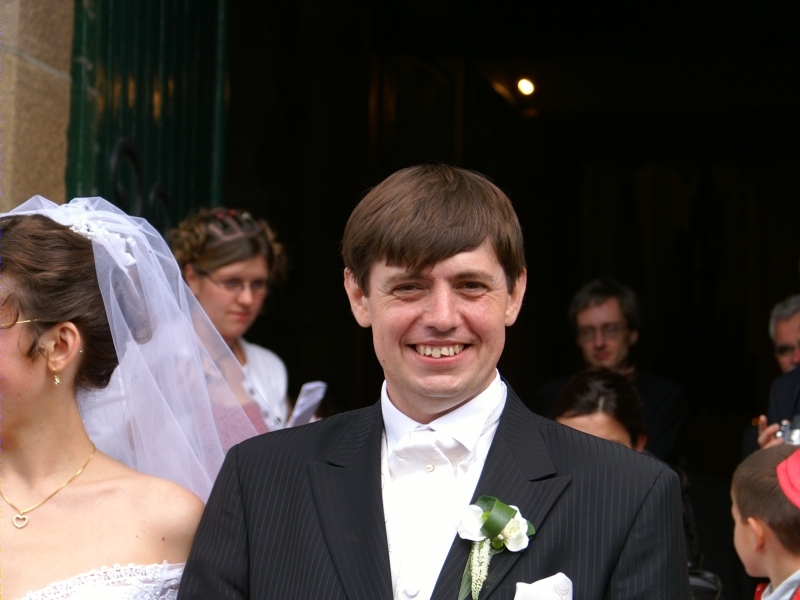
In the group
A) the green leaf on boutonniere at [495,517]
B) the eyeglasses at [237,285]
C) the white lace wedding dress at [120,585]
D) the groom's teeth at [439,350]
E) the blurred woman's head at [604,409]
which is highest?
the groom's teeth at [439,350]

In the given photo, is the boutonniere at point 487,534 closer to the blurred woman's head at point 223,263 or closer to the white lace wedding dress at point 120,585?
the white lace wedding dress at point 120,585

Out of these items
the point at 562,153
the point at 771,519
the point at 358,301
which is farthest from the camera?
the point at 562,153

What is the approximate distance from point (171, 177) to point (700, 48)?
435 cm

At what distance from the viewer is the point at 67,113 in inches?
133

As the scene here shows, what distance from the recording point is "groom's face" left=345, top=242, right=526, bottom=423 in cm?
195

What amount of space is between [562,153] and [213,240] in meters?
5.28

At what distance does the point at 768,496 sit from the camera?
2.77 meters

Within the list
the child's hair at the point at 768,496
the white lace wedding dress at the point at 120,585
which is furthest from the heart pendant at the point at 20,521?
the child's hair at the point at 768,496

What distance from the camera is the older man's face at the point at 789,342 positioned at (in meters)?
4.88

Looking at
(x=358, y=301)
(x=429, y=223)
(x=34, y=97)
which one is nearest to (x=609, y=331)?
(x=34, y=97)

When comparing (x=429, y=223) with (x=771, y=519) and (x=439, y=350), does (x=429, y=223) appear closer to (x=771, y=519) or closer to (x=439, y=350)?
(x=439, y=350)

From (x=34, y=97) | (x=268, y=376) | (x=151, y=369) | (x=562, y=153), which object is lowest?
(x=268, y=376)

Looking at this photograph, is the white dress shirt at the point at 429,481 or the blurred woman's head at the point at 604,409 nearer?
the white dress shirt at the point at 429,481

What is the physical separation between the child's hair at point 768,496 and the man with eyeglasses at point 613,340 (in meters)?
1.77
